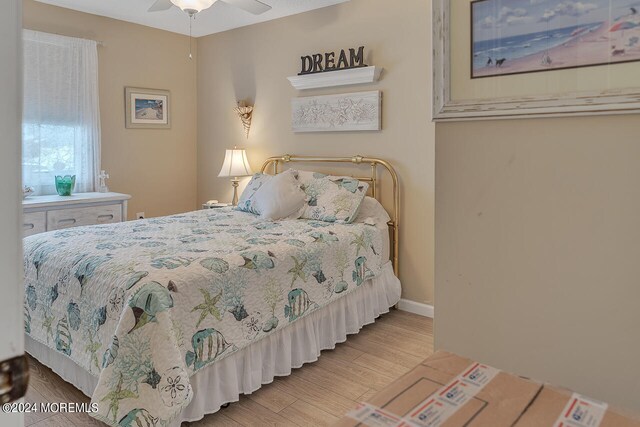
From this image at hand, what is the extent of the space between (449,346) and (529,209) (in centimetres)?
43

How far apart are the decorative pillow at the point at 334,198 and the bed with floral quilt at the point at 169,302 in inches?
11.8

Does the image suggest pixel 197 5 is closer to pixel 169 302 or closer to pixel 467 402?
pixel 169 302

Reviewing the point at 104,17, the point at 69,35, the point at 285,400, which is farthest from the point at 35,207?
the point at 285,400

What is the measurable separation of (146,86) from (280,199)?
7.51 ft

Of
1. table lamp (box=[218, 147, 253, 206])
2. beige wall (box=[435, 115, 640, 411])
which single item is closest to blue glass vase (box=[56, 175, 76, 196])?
table lamp (box=[218, 147, 253, 206])

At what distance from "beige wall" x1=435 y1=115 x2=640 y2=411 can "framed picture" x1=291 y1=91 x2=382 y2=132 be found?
257 centimetres

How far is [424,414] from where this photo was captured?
79 cm

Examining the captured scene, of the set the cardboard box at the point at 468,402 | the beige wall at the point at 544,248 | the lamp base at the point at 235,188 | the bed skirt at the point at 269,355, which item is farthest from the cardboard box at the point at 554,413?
the lamp base at the point at 235,188

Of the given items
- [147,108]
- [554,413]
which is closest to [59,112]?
[147,108]

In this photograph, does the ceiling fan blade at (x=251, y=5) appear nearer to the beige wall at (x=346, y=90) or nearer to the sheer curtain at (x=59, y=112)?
the beige wall at (x=346, y=90)

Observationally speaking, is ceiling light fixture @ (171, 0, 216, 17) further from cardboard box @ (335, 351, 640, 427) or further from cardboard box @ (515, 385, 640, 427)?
cardboard box @ (515, 385, 640, 427)

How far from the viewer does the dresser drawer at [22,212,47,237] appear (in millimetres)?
3494

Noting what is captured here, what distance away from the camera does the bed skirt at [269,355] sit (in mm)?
2155

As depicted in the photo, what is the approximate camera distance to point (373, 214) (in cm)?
358
